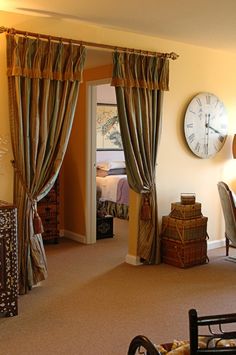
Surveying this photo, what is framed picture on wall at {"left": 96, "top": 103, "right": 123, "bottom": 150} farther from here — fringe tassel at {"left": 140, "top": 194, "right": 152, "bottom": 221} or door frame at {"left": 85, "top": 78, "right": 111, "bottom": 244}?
fringe tassel at {"left": 140, "top": 194, "right": 152, "bottom": 221}

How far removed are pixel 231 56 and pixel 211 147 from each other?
1270mm

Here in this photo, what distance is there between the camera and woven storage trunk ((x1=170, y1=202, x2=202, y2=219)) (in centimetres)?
500

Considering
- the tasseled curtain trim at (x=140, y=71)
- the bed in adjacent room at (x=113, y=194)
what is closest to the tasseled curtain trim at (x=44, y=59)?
the tasseled curtain trim at (x=140, y=71)

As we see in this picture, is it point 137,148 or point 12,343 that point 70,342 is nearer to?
point 12,343

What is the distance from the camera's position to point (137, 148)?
480cm

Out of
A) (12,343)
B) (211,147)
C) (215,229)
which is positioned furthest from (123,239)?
(12,343)

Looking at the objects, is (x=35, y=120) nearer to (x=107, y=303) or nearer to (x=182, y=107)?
(x=107, y=303)

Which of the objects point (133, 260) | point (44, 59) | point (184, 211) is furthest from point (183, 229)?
point (44, 59)

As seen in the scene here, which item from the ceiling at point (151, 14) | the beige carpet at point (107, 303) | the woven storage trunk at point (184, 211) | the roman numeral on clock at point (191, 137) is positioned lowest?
the beige carpet at point (107, 303)

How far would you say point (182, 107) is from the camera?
5352 mm

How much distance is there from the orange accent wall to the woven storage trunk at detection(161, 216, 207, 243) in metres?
1.39

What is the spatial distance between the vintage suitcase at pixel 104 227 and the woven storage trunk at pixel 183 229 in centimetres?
136

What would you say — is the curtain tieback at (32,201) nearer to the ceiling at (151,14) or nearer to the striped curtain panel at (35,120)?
the striped curtain panel at (35,120)

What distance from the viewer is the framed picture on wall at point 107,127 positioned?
8.59m
